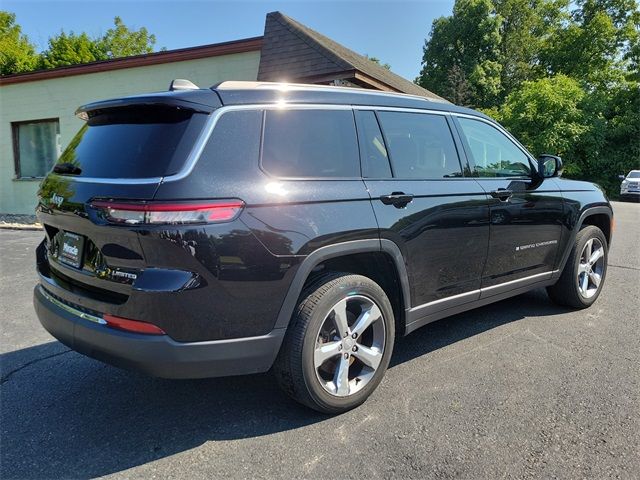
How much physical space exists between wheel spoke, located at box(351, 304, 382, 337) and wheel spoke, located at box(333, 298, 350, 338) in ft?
0.28

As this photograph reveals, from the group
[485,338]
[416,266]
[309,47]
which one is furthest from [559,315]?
[309,47]

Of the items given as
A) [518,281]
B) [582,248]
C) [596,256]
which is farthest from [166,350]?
[596,256]

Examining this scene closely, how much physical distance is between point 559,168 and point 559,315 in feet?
4.58

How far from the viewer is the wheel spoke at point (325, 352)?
8.90ft

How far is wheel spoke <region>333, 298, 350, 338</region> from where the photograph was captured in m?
2.79

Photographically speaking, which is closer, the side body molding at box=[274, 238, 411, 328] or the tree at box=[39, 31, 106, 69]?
the side body molding at box=[274, 238, 411, 328]

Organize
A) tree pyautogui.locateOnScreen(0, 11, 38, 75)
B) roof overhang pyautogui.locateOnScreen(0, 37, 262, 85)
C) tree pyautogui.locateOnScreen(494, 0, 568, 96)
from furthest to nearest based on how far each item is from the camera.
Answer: tree pyautogui.locateOnScreen(494, 0, 568, 96) → tree pyautogui.locateOnScreen(0, 11, 38, 75) → roof overhang pyautogui.locateOnScreen(0, 37, 262, 85)

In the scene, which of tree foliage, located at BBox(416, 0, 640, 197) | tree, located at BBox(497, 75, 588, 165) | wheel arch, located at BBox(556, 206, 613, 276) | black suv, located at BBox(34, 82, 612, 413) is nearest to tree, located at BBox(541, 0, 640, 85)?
tree foliage, located at BBox(416, 0, 640, 197)

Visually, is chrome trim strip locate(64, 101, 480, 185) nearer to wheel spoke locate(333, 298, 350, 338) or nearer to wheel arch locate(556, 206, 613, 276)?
wheel spoke locate(333, 298, 350, 338)

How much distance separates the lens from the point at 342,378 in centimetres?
285

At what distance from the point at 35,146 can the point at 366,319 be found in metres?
14.4

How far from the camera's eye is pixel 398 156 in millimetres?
3277

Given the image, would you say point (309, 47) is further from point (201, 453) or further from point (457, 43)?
point (457, 43)

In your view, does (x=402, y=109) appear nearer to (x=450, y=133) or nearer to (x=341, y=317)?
(x=450, y=133)
